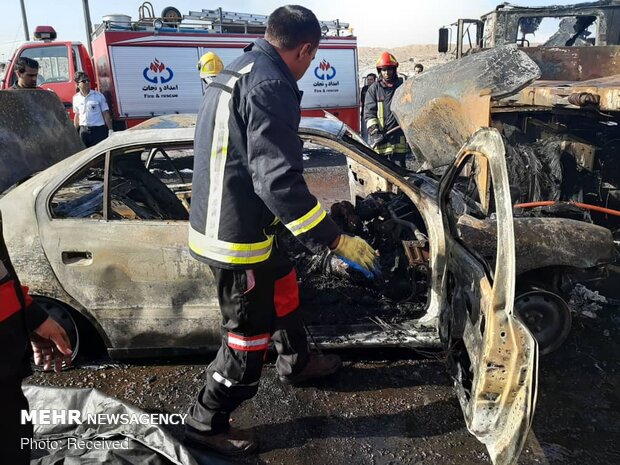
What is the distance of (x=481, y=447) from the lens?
239 centimetres

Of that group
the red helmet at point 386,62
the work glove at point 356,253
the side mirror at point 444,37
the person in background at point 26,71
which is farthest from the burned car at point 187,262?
the side mirror at point 444,37

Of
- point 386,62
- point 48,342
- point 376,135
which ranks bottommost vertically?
point 48,342

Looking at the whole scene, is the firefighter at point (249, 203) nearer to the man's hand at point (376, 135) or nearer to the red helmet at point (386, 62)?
the man's hand at point (376, 135)

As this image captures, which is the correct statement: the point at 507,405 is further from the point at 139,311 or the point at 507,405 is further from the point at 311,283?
the point at 139,311

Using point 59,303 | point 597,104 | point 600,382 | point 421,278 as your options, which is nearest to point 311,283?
point 421,278

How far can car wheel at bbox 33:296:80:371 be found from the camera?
2.82 meters

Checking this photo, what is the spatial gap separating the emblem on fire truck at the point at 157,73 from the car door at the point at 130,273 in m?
8.33

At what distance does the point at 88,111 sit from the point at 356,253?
6.63 m

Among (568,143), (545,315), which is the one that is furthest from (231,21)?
(545,315)

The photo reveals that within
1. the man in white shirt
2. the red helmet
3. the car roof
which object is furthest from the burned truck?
the man in white shirt

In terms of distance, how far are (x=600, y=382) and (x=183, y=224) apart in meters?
2.59

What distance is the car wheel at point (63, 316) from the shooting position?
2.82 meters

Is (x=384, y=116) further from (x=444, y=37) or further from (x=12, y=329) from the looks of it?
(x=12, y=329)

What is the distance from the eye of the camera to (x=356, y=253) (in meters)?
2.27
